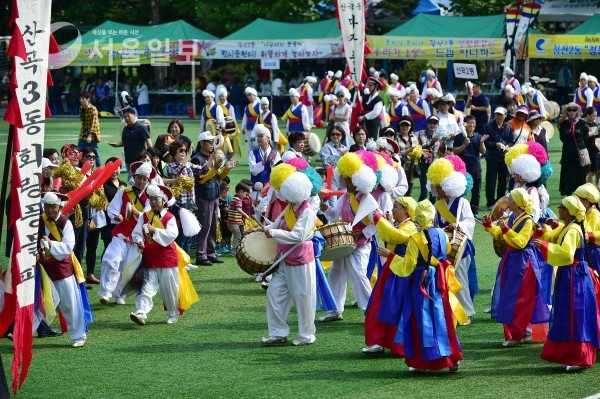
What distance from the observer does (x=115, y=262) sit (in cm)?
1295

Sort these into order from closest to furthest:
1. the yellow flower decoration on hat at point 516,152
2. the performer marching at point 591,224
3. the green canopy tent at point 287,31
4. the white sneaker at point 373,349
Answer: the performer marching at point 591,224, the white sneaker at point 373,349, the yellow flower decoration on hat at point 516,152, the green canopy tent at point 287,31

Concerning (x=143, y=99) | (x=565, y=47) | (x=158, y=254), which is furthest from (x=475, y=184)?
(x=143, y=99)

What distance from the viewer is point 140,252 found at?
40.9ft

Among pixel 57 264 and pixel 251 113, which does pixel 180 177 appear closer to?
pixel 57 264

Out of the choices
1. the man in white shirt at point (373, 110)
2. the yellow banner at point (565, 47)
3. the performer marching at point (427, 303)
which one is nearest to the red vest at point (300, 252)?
the performer marching at point (427, 303)

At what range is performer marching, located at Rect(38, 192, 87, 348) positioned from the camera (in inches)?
444

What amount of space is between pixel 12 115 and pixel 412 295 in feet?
11.9

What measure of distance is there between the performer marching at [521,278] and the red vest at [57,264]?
3.79m

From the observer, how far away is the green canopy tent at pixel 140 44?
42.4 meters

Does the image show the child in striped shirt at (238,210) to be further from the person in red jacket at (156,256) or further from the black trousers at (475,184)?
the black trousers at (475,184)

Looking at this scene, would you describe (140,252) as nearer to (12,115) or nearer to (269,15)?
(12,115)

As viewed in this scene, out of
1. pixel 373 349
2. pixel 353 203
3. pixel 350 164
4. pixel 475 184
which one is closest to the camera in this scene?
pixel 373 349

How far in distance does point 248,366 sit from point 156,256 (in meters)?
2.05

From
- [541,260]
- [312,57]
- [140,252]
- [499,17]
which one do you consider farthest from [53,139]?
[541,260]
